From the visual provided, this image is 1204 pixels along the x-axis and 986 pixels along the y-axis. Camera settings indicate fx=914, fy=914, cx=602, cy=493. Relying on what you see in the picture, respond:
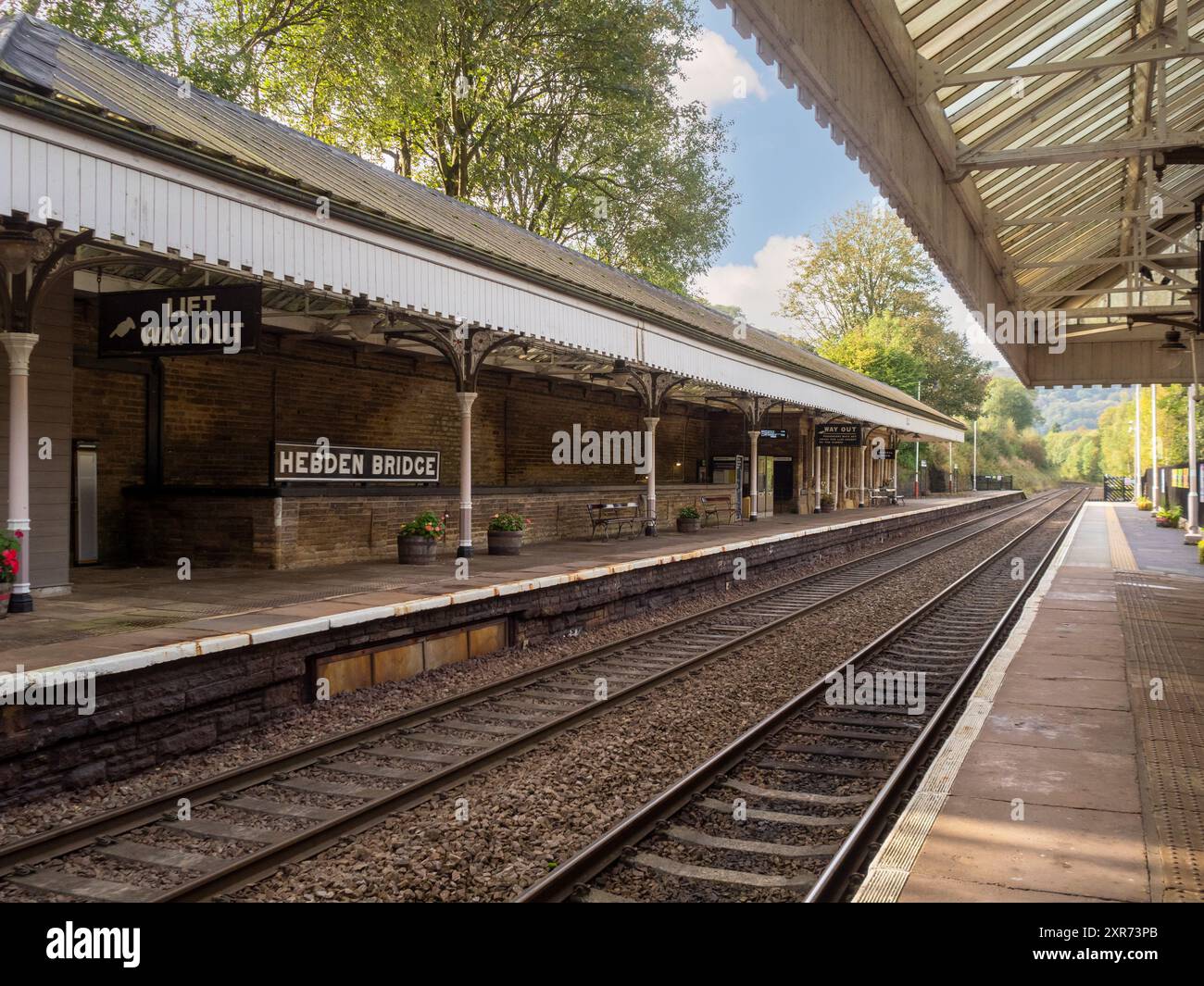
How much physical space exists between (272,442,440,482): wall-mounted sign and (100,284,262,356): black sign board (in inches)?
108

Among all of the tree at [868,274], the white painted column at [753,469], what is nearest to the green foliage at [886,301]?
the tree at [868,274]

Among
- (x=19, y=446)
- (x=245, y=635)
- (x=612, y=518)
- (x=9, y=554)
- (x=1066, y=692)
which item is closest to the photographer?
(x=245, y=635)

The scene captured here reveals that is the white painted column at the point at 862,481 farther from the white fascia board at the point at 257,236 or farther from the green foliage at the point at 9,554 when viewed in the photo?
the green foliage at the point at 9,554

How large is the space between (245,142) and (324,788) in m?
6.91

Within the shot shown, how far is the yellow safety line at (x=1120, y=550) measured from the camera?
54.3ft

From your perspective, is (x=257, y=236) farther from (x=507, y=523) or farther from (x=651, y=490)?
(x=651, y=490)

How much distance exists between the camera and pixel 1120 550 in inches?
795

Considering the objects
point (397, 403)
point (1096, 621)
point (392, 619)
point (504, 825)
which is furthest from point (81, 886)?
point (397, 403)

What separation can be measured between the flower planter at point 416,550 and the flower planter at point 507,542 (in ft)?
5.28

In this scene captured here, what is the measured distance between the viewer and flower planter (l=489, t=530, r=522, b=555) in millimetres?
13844

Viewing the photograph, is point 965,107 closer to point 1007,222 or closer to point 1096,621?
point 1007,222

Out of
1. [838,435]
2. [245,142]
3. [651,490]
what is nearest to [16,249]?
[245,142]
